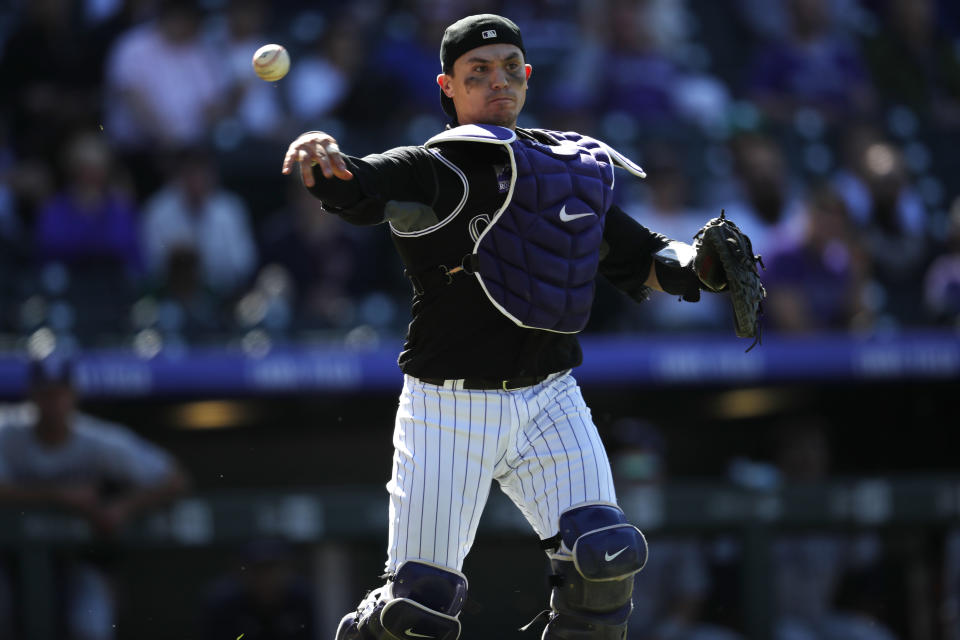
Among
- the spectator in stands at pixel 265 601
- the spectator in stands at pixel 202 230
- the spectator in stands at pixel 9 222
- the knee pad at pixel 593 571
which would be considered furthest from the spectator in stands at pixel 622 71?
the knee pad at pixel 593 571

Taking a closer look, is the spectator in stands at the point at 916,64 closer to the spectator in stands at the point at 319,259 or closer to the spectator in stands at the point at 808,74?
the spectator in stands at the point at 808,74

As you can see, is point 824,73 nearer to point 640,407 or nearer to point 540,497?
point 640,407

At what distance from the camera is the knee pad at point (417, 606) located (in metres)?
3.40

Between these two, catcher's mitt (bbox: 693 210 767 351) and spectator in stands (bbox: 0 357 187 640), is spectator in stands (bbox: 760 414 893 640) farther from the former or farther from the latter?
catcher's mitt (bbox: 693 210 767 351)

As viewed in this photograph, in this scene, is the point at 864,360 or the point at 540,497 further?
the point at 864,360

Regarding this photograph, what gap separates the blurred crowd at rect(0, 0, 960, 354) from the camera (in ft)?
21.6

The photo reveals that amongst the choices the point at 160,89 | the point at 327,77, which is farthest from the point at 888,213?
the point at 160,89

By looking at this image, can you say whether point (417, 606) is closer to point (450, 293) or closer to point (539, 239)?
point (450, 293)

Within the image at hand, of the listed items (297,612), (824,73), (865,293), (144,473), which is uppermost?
(824,73)

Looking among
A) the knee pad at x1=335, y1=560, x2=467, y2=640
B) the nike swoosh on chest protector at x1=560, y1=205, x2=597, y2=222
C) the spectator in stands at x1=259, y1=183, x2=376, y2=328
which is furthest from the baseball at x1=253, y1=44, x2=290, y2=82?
the spectator in stands at x1=259, y1=183, x2=376, y2=328

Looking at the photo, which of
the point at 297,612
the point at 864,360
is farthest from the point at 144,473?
the point at 864,360

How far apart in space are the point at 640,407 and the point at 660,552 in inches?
47.1

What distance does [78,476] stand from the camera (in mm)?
5809

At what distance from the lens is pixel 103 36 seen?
756cm
